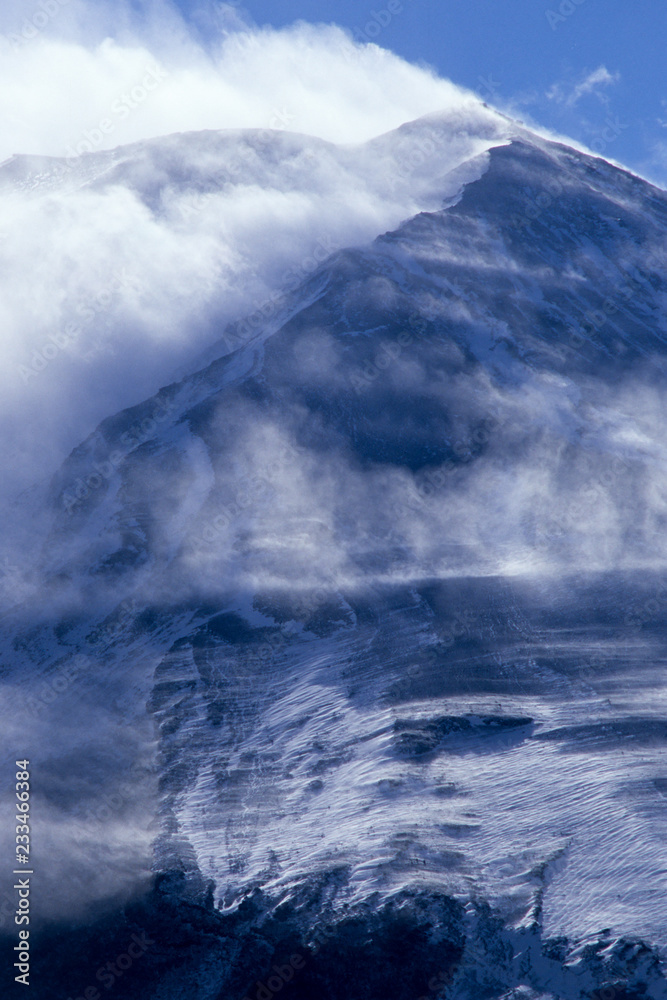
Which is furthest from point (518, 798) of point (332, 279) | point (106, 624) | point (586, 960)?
point (332, 279)

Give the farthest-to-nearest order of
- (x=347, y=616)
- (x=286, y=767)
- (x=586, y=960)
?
1. (x=347, y=616)
2. (x=286, y=767)
3. (x=586, y=960)

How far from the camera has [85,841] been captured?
52094mm

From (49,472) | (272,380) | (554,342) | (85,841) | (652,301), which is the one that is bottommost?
(85,841)

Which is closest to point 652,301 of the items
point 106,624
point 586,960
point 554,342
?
point 554,342

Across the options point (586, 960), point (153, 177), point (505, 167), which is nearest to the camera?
point (586, 960)

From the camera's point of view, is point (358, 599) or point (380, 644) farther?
point (358, 599)

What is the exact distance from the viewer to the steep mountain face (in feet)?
152

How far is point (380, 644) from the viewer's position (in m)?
66.4

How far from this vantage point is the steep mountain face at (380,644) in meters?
46.3

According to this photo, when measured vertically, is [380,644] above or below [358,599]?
below

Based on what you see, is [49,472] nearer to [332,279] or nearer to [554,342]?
[332,279]

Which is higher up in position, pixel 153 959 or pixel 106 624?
pixel 106 624

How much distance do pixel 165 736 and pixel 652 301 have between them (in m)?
83.1

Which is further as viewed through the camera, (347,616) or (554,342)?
(554,342)
